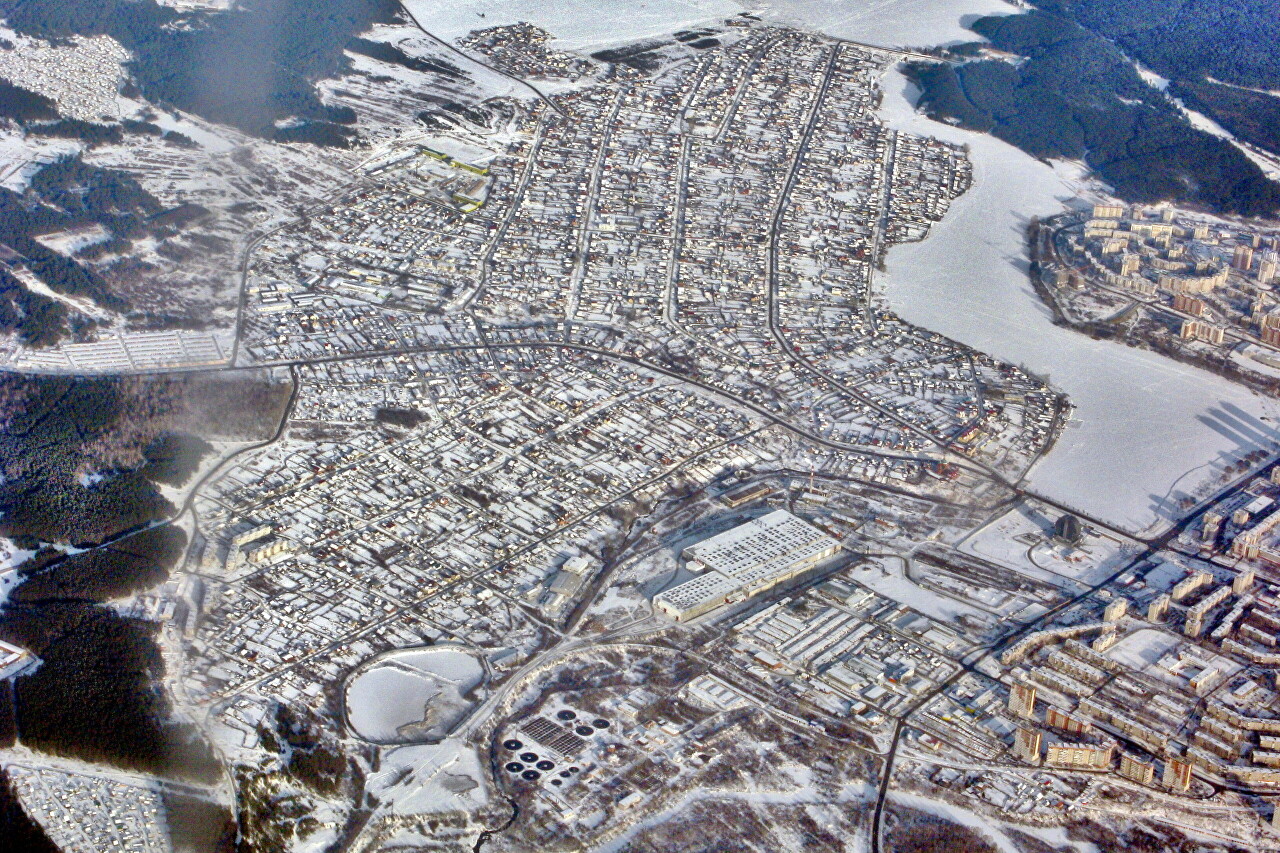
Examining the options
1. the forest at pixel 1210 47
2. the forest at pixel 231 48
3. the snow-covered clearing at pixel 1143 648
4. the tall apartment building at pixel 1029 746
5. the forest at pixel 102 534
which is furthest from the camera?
the forest at pixel 1210 47

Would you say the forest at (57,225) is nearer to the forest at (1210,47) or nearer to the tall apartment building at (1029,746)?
the tall apartment building at (1029,746)

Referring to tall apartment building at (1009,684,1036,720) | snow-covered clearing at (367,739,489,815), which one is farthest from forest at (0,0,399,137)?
tall apartment building at (1009,684,1036,720)

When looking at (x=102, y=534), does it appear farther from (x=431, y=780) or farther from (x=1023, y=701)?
(x=1023, y=701)

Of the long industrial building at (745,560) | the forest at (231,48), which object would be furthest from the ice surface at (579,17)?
the long industrial building at (745,560)

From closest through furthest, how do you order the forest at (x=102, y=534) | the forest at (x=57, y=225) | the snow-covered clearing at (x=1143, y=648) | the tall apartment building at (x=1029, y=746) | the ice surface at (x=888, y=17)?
the forest at (x=102, y=534)
the tall apartment building at (x=1029, y=746)
the snow-covered clearing at (x=1143, y=648)
the forest at (x=57, y=225)
the ice surface at (x=888, y=17)

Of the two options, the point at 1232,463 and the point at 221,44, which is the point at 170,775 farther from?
the point at 221,44

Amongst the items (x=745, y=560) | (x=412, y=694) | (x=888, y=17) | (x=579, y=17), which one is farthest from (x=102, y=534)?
(x=888, y=17)

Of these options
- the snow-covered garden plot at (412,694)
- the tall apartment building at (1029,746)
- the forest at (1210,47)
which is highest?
the forest at (1210,47)
